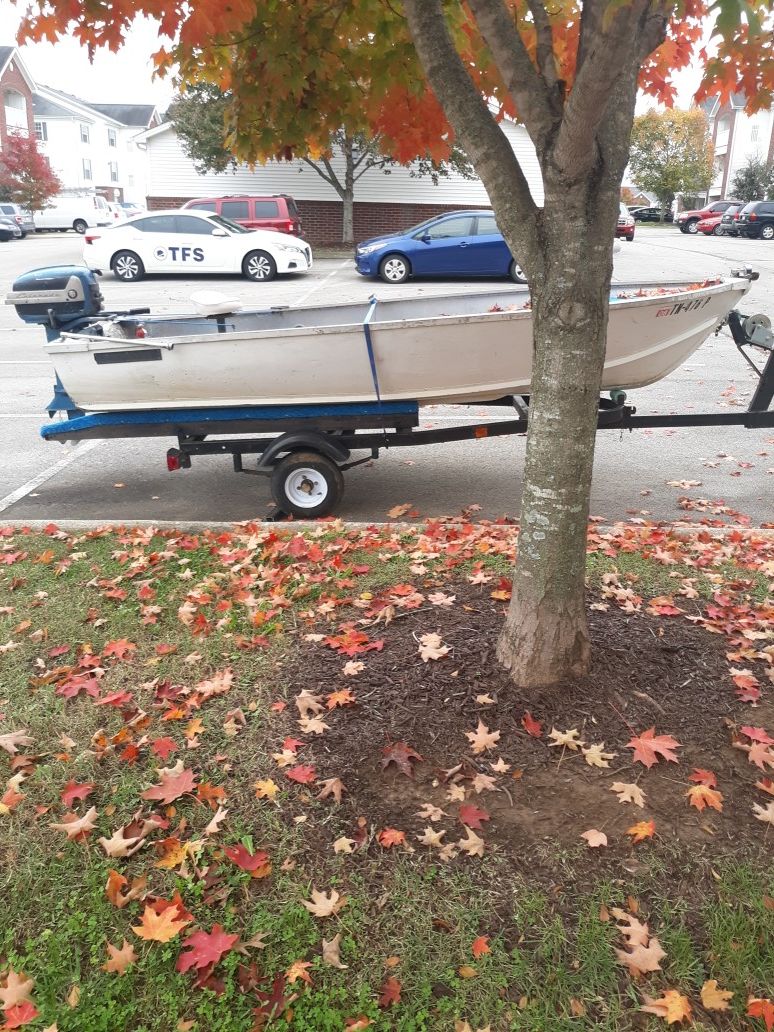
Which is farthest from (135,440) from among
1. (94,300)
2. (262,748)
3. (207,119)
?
(207,119)

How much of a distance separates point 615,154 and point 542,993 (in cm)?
264

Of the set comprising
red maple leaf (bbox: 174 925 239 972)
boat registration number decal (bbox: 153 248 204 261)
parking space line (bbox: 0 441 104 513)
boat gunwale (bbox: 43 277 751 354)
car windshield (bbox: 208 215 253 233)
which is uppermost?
car windshield (bbox: 208 215 253 233)

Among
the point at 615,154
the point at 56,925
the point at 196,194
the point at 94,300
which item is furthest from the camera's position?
the point at 196,194

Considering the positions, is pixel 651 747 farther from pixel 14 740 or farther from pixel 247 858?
pixel 14 740

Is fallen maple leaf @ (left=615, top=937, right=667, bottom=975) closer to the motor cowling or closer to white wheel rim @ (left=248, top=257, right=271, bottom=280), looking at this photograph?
the motor cowling

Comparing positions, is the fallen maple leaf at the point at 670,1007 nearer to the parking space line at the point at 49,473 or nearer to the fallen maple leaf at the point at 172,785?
the fallen maple leaf at the point at 172,785

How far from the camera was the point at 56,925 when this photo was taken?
2650 millimetres

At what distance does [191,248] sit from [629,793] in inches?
798

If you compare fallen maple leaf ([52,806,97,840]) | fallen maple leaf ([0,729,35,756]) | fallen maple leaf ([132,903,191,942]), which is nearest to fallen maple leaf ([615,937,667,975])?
fallen maple leaf ([132,903,191,942])

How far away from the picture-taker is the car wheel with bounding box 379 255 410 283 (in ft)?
66.6

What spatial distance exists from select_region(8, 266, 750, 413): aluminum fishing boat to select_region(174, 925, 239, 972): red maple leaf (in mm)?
4032

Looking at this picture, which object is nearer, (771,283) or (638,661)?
(638,661)

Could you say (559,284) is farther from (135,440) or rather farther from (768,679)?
(135,440)

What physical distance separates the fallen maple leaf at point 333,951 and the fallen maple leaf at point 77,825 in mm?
984
